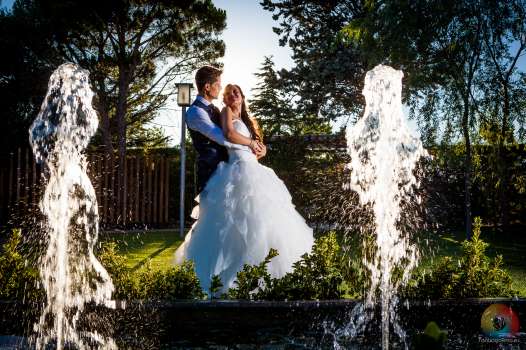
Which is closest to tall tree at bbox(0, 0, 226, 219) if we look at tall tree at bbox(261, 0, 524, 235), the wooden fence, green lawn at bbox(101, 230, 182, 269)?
the wooden fence

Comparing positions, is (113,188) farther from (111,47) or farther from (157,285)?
(157,285)

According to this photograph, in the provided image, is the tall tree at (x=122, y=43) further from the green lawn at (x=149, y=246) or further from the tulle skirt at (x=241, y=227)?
the tulle skirt at (x=241, y=227)

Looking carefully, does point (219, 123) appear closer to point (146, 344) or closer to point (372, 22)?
point (146, 344)

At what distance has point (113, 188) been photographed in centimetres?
1512

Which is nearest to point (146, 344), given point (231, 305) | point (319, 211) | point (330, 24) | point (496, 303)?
point (231, 305)

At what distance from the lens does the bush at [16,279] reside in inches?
154

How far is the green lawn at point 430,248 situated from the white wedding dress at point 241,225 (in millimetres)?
2067

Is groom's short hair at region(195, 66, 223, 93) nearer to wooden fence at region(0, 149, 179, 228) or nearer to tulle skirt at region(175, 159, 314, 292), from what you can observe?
tulle skirt at region(175, 159, 314, 292)

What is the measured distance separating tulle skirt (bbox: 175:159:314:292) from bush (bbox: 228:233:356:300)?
98cm

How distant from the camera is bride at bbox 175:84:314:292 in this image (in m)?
5.24

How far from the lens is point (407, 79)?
42.2 ft

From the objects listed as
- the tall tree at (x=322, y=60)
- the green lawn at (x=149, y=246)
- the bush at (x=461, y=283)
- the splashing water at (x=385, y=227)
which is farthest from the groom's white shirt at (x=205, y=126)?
the tall tree at (x=322, y=60)

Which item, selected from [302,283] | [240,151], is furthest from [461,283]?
[240,151]

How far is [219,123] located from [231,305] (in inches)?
108
